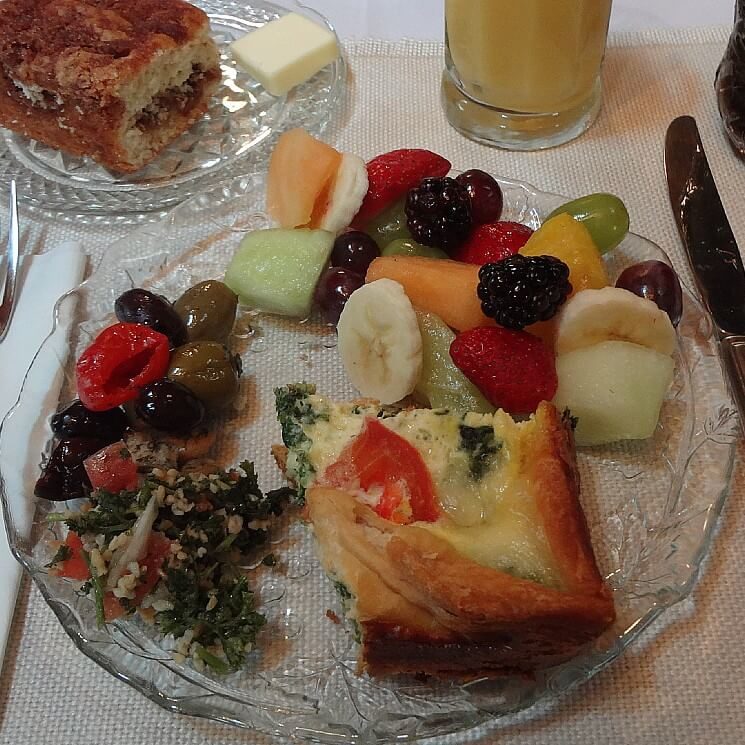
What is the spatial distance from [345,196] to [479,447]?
67 centimetres

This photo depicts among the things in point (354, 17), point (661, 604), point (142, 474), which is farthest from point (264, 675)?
point (354, 17)

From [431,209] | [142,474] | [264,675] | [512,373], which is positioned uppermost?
[431,209]

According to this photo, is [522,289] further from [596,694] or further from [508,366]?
[596,694]

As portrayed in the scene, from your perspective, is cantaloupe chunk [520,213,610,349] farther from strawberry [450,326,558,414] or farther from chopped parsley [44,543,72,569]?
chopped parsley [44,543,72,569]

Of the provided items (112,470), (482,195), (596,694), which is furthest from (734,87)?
(112,470)

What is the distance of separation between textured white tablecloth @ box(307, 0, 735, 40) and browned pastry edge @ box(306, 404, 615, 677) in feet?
5.47

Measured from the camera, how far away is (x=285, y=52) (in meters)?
2.09

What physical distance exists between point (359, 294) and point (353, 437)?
29 cm

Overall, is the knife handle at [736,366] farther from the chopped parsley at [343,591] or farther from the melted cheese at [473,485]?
the chopped parsley at [343,591]

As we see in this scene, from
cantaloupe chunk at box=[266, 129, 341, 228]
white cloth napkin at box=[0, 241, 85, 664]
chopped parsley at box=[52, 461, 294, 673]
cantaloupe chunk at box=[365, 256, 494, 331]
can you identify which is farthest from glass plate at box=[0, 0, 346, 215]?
chopped parsley at box=[52, 461, 294, 673]

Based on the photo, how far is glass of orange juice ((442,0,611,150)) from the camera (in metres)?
1.73

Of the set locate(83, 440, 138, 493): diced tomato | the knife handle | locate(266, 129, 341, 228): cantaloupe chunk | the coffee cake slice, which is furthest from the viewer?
the coffee cake slice

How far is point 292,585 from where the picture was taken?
4.29 feet

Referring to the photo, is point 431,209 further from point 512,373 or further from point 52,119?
point 52,119
